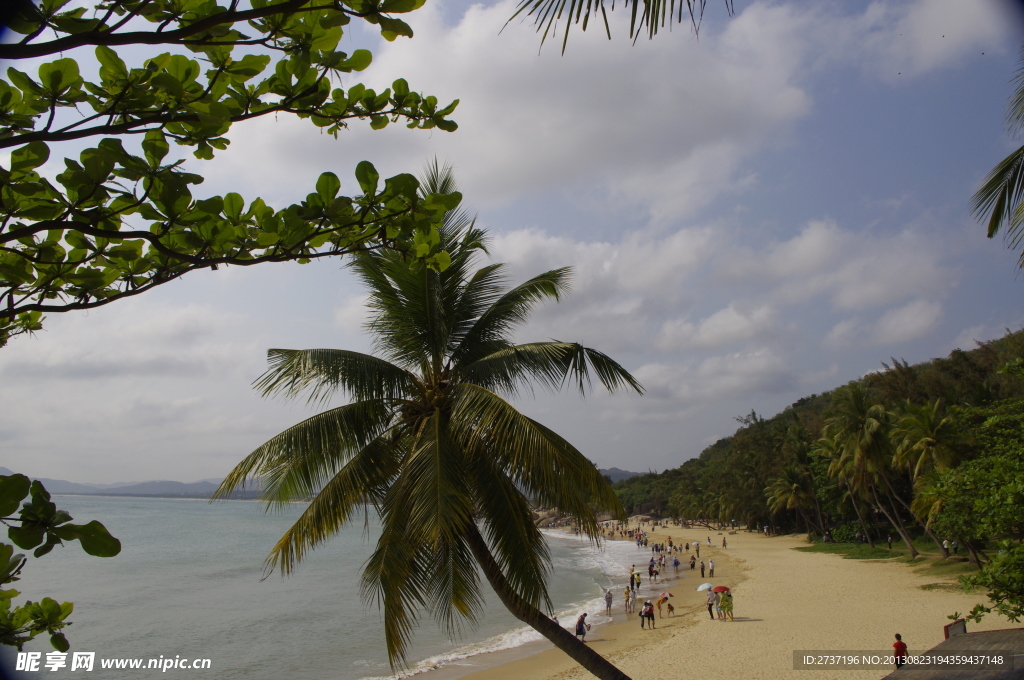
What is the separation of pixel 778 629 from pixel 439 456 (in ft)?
60.8

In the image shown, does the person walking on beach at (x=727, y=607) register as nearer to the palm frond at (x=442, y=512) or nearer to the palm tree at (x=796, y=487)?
the palm frond at (x=442, y=512)

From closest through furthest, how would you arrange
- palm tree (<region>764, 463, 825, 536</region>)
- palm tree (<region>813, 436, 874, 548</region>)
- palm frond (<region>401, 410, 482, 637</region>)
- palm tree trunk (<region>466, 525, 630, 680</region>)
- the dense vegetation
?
palm frond (<region>401, 410, 482, 637</region>)
palm tree trunk (<region>466, 525, 630, 680</region>)
the dense vegetation
palm tree (<region>813, 436, 874, 548</region>)
palm tree (<region>764, 463, 825, 536</region>)

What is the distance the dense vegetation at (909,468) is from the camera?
6.60 meters

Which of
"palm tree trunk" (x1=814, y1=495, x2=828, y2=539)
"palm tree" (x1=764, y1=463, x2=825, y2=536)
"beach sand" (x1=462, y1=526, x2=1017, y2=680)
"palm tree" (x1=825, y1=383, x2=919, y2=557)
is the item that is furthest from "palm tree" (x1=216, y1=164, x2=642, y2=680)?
"palm tree trunk" (x1=814, y1=495, x2=828, y2=539)

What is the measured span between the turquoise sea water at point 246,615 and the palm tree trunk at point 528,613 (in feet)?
10.3

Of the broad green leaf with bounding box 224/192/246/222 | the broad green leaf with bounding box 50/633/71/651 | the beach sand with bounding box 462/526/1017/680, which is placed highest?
the broad green leaf with bounding box 224/192/246/222

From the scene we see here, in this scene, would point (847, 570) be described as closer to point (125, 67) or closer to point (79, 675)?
point (79, 675)

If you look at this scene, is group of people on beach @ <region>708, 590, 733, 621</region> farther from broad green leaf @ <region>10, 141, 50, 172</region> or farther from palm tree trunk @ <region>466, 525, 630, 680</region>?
broad green leaf @ <region>10, 141, 50, 172</region>

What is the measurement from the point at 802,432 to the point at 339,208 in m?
50.1

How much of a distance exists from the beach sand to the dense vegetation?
104 inches

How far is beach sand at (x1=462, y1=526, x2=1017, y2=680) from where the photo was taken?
51.2 feet

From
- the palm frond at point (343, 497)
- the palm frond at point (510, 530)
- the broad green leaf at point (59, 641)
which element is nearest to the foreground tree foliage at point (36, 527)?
the broad green leaf at point (59, 641)

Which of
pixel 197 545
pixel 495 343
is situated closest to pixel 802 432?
pixel 495 343

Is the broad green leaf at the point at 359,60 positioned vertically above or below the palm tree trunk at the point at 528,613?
above
